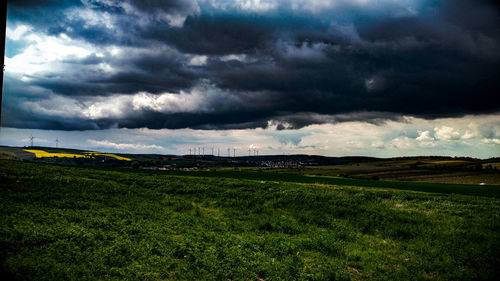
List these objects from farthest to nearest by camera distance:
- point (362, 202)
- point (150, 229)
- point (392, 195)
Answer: point (392, 195), point (362, 202), point (150, 229)

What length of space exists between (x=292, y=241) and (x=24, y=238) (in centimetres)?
1322

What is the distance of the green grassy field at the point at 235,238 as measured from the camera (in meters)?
11.5

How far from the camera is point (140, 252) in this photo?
41.8 feet

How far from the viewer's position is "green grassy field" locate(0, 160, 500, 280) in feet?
37.6

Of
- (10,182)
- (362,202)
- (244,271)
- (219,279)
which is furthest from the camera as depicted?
(362,202)

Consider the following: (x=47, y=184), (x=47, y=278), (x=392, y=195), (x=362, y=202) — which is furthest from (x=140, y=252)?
(x=392, y=195)

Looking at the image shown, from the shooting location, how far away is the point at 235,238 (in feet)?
53.3

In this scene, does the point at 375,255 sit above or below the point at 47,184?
below

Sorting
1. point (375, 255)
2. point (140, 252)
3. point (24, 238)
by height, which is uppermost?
point (24, 238)

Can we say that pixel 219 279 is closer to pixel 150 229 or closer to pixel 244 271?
pixel 244 271

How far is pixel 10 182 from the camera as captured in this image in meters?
24.6

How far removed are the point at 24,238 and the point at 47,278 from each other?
407 cm

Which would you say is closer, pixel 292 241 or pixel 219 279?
pixel 219 279

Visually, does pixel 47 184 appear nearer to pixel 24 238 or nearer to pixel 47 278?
pixel 24 238
